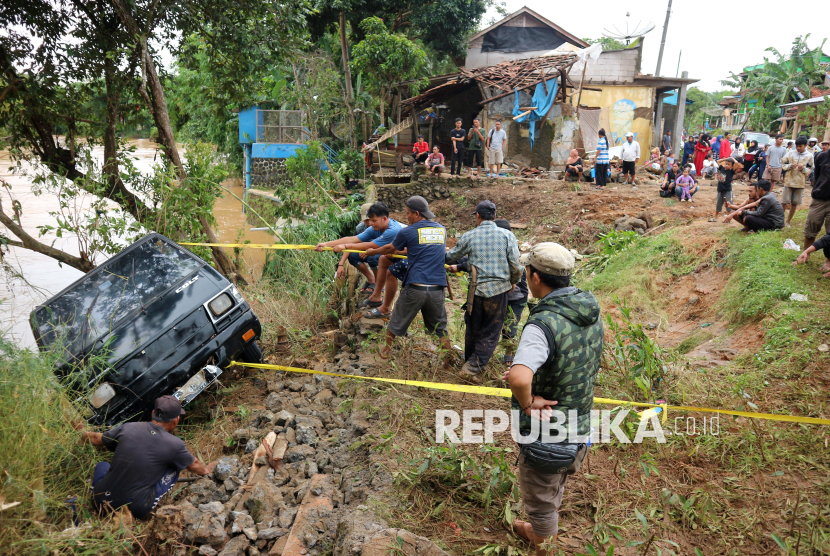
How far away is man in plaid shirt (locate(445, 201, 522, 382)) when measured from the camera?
4930 mm

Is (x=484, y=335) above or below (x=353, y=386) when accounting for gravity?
above

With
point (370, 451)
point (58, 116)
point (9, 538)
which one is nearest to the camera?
point (9, 538)

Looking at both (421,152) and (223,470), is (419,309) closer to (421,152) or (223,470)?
(223,470)

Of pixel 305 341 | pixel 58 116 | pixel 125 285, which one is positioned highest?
pixel 58 116

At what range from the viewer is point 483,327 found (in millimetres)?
5129

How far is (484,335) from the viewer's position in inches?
202

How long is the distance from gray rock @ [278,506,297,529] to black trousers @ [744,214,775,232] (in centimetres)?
812

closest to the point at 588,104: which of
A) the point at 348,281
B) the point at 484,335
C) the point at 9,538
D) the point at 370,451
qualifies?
the point at 348,281

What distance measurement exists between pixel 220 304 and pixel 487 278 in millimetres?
2645

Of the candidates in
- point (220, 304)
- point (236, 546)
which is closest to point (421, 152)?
point (220, 304)

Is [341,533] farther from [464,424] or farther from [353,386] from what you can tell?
[353,386]

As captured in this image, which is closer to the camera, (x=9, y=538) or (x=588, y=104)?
(x=9, y=538)

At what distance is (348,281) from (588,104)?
1783 centimetres

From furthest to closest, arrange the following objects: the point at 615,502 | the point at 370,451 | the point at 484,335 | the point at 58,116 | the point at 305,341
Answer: the point at 58,116 < the point at 305,341 < the point at 484,335 < the point at 370,451 < the point at 615,502
